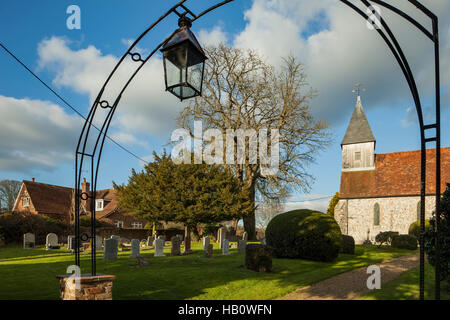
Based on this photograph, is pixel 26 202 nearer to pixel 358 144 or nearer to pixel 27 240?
pixel 27 240

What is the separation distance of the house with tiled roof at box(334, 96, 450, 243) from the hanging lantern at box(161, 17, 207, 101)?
105 ft

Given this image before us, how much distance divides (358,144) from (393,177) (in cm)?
583

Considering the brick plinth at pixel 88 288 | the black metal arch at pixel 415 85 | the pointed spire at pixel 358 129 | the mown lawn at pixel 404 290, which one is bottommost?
the mown lawn at pixel 404 290

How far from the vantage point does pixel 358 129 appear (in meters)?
38.4

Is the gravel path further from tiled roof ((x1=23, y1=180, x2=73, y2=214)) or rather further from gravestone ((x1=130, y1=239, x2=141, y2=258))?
tiled roof ((x1=23, y1=180, x2=73, y2=214))

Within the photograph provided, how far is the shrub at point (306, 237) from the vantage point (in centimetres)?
1397

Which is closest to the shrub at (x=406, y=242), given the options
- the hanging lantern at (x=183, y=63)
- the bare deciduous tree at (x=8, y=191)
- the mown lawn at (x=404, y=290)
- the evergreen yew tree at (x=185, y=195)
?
the evergreen yew tree at (x=185, y=195)

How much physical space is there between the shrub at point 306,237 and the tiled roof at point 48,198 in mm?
28062

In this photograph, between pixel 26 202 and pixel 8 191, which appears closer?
pixel 26 202

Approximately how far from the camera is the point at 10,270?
1177 cm

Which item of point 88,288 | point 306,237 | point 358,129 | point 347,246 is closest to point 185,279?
point 88,288

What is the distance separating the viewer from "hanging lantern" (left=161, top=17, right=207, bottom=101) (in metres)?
4.44

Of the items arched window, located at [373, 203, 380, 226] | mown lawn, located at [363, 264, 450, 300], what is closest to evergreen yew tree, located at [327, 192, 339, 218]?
arched window, located at [373, 203, 380, 226]

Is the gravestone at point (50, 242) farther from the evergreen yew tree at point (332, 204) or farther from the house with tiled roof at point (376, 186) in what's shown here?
the evergreen yew tree at point (332, 204)
